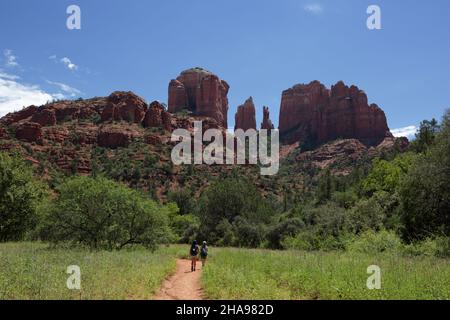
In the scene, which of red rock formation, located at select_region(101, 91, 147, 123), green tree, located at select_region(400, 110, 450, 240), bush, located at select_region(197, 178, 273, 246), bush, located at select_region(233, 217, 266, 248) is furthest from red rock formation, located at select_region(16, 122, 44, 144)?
green tree, located at select_region(400, 110, 450, 240)

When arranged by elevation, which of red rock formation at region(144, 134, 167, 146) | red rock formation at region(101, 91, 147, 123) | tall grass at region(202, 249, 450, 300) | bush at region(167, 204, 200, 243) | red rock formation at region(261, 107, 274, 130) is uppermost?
red rock formation at region(261, 107, 274, 130)

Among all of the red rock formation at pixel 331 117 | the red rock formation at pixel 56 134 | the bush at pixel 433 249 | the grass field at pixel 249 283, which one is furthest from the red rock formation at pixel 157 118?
the grass field at pixel 249 283

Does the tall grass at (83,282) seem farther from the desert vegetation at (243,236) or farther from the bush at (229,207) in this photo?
the bush at (229,207)

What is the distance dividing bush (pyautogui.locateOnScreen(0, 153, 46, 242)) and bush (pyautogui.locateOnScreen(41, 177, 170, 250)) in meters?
6.05

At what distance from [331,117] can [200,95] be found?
5551cm

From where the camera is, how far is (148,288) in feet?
36.7

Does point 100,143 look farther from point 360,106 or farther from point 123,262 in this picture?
point 360,106

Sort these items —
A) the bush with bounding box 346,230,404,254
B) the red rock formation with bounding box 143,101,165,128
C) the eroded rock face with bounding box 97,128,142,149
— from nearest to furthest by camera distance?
the bush with bounding box 346,230,404,254, the eroded rock face with bounding box 97,128,142,149, the red rock formation with bounding box 143,101,165,128

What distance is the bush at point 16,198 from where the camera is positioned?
31406mm

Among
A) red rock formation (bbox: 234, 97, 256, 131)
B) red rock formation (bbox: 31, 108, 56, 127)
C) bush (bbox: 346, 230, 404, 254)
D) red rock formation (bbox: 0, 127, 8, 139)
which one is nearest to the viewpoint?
bush (bbox: 346, 230, 404, 254)

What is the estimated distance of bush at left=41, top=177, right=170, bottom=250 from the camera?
26.4m

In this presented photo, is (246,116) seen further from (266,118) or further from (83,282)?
(83,282)

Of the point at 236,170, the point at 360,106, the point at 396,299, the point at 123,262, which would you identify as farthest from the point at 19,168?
the point at 360,106

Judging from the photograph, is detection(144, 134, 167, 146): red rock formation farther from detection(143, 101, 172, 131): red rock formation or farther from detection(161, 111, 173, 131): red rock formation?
detection(161, 111, 173, 131): red rock formation
